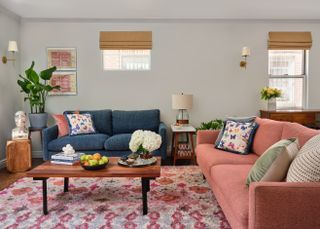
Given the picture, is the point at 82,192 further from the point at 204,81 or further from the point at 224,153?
the point at 204,81

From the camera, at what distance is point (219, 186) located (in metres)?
2.22

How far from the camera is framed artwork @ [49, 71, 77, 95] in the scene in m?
4.77

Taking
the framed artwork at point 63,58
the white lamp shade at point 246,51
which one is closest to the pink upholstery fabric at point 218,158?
the white lamp shade at point 246,51

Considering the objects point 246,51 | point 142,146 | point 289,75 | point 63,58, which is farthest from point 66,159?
point 289,75

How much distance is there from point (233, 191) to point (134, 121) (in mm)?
2852

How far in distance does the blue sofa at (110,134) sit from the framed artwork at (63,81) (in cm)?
67

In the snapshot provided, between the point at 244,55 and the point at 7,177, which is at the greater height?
the point at 244,55

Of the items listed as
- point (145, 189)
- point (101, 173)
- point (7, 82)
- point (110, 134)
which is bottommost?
point (145, 189)

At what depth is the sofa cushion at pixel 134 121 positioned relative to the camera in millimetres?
4543

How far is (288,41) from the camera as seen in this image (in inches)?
187

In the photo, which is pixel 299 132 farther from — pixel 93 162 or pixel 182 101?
pixel 182 101

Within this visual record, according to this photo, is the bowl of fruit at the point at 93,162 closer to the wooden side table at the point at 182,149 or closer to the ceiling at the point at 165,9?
the wooden side table at the point at 182,149

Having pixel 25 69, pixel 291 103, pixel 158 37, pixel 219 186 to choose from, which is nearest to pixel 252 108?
pixel 291 103

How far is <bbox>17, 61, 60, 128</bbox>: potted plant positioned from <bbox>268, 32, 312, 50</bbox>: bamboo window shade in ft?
12.2
